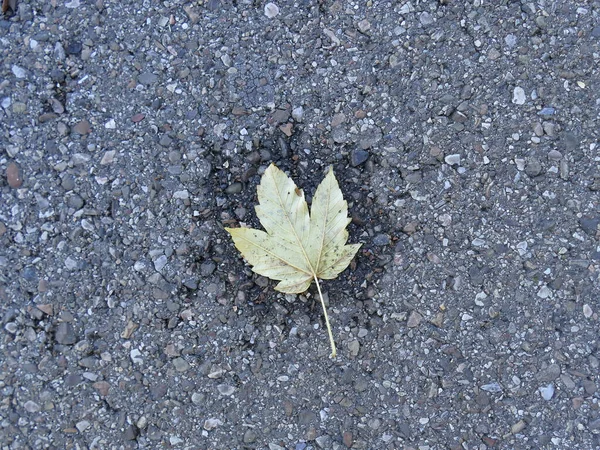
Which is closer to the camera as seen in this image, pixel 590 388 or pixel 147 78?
pixel 590 388

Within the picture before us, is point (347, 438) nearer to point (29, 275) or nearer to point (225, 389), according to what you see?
point (225, 389)

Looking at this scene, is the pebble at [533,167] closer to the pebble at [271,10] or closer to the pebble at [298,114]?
the pebble at [298,114]

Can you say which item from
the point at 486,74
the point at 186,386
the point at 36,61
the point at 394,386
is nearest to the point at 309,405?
the point at 394,386

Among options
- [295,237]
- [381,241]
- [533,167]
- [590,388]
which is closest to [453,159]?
[533,167]

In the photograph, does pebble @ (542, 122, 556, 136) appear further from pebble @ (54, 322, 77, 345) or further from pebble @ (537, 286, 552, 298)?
pebble @ (54, 322, 77, 345)

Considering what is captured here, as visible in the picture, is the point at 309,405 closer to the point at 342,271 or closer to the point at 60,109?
the point at 342,271
